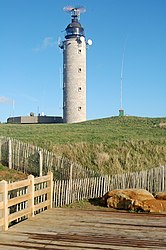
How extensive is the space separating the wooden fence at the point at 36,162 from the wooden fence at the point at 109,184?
55.2 inches

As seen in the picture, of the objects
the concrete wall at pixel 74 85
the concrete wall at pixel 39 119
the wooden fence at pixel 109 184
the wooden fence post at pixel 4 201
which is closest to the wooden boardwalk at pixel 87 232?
the wooden fence post at pixel 4 201

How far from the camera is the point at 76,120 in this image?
5753cm

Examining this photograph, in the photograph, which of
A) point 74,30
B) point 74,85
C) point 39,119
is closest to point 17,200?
point 74,85

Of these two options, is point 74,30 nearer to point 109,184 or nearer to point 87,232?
point 109,184

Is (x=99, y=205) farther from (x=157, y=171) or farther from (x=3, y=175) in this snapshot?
(x=3, y=175)

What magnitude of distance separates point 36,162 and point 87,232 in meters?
9.51

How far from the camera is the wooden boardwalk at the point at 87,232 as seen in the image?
6523 mm

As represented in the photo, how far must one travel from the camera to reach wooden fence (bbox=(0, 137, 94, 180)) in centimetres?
1594

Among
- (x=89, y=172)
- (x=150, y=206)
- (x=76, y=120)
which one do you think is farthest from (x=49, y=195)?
(x=76, y=120)

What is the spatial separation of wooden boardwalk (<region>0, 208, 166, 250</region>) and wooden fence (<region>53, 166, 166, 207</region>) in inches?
157

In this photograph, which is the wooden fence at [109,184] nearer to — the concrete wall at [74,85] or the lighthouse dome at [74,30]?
the concrete wall at [74,85]

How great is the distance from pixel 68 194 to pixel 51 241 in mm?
6714

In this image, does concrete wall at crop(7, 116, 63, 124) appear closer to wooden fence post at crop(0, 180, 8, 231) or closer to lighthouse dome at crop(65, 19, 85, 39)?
lighthouse dome at crop(65, 19, 85, 39)

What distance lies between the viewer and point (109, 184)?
14.7 m
